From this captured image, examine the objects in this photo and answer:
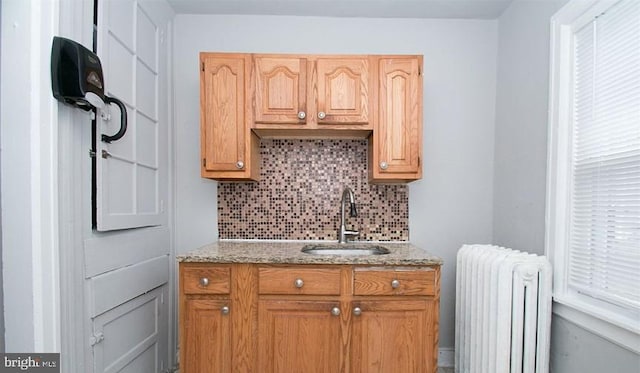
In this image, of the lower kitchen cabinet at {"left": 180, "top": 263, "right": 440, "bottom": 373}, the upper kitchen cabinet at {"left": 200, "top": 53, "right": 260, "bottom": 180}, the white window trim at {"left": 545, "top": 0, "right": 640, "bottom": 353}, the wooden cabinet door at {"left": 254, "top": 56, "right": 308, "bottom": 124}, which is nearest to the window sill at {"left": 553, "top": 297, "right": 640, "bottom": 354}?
the white window trim at {"left": 545, "top": 0, "right": 640, "bottom": 353}

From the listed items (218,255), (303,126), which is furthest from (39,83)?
(303,126)

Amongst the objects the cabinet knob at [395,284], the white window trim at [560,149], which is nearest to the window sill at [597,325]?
the white window trim at [560,149]

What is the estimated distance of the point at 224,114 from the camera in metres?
1.82

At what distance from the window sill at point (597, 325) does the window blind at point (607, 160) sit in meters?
0.09

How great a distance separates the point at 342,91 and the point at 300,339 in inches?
55.4

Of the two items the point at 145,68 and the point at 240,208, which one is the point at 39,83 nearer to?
the point at 145,68

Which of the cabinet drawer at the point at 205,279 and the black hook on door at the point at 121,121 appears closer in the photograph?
the black hook on door at the point at 121,121

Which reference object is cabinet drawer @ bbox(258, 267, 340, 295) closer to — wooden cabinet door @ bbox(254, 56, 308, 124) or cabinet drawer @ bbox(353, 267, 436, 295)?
cabinet drawer @ bbox(353, 267, 436, 295)

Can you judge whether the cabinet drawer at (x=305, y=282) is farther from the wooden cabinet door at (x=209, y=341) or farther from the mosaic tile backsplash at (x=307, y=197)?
the mosaic tile backsplash at (x=307, y=197)

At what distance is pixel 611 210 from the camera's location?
1.27m

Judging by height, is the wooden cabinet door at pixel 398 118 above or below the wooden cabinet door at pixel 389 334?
above

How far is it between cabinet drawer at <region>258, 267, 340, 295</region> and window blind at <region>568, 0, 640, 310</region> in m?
1.15

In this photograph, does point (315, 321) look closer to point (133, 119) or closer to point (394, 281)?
point (394, 281)

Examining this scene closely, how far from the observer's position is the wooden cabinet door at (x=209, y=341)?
1567mm
